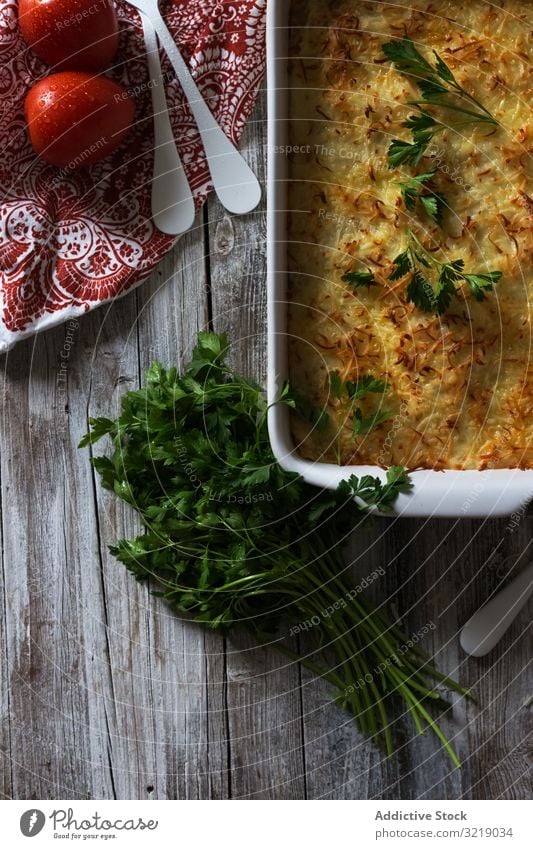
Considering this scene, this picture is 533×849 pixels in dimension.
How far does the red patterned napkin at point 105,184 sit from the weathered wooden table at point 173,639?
5 centimetres

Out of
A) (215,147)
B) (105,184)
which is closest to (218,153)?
(215,147)

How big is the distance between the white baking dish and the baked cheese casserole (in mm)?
25

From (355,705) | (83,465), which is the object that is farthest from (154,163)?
(355,705)

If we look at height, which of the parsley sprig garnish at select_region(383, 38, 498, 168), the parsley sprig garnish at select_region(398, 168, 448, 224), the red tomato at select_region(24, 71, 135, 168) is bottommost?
the parsley sprig garnish at select_region(398, 168, 448, 224)

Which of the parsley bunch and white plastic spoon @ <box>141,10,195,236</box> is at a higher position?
white plastic spoon @ <box>141,10,195,236</box>

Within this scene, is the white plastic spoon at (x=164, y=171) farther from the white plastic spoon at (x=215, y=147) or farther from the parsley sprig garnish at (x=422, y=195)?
the parsley sprig garnish at (x=422, y=195)

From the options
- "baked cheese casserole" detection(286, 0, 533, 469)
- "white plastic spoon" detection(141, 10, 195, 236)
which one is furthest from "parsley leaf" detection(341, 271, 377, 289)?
"white plastic spoon" detection(141, 10, 195, 236)

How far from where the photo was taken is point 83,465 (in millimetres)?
1399

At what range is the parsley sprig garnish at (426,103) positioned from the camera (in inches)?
44.1

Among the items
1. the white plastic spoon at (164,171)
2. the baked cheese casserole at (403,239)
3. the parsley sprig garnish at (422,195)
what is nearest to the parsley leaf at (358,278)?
the baked cheese casserole at (403,239)

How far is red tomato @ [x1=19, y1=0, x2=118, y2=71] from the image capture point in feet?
4.13

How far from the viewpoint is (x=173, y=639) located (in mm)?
1380

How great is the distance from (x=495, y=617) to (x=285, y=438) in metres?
0.51

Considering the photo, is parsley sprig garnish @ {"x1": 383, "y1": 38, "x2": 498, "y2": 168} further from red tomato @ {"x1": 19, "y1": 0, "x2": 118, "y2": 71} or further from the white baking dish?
red tomato @ {"x1": 19, "y1": 0, "x2": 118, "y2": 71}
